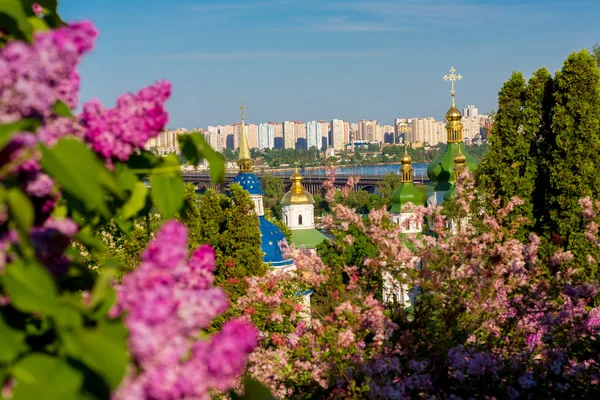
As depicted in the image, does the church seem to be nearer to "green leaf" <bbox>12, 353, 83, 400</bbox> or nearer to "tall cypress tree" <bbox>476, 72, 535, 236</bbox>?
"tall cypress tree" <bbox>476, 72, 535, 236</bbox>

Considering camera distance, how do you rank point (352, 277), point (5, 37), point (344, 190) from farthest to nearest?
point (344, 190) → point (352, 277) → point (5, 37)

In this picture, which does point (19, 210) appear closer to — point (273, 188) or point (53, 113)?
point (53, 113)

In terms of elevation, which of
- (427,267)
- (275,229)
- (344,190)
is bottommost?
(275,229)

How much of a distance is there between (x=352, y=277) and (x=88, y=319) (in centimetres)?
373

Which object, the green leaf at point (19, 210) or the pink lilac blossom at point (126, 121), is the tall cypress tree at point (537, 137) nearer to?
the pink lilac blossom at point (126, 121)

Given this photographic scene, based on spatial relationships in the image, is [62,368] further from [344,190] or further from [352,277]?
[344,190]

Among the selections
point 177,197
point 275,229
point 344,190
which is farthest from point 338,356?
point 275,229

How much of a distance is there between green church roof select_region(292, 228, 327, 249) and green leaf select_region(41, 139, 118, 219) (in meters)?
25.3

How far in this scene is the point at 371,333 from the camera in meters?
4.50

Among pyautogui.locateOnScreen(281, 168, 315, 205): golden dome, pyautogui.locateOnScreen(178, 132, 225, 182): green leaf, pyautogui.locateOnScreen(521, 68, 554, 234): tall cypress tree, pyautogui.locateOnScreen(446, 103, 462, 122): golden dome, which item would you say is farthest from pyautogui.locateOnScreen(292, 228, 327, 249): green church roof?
pyautogui.locateOnScreen(178, 132, 225, 182): green leaf

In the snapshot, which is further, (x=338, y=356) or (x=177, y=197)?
(x=338, y=356)

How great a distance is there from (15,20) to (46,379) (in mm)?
681

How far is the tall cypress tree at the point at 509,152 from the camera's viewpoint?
13.7 metres

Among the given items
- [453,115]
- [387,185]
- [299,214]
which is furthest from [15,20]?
[387,185]
